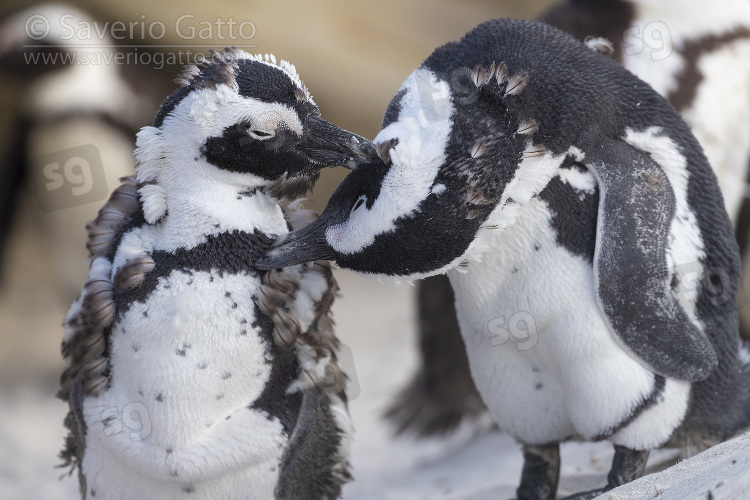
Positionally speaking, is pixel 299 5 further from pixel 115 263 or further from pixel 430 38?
pixel 115 263

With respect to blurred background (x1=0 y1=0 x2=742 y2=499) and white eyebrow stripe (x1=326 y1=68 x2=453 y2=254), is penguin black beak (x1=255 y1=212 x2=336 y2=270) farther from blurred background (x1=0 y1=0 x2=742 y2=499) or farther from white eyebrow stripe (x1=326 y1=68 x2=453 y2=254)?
blurred background (x1=0 y1=0 x2=742 y2=499)

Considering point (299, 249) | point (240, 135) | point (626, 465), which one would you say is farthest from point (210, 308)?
point (626, 465)

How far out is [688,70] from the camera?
2.34 meters

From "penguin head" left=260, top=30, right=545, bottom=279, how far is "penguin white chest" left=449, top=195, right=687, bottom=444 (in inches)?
4.3

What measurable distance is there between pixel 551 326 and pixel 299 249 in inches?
19.0

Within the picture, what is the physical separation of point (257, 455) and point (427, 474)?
4.09 feet

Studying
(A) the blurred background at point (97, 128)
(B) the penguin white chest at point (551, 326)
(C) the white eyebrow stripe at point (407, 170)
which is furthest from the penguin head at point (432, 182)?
(A) the blurred background at point (97, 128)

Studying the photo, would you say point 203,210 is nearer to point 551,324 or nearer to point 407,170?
point 407,170

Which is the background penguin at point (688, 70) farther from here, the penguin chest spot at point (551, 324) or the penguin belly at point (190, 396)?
the penguin belly at point (190, 396)

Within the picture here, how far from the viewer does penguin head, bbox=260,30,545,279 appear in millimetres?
1387

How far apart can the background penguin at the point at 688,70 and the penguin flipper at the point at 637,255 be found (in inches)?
32.8

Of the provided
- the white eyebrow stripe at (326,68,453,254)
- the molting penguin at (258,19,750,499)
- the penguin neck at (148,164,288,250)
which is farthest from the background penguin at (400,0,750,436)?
the penguin neck at (148,164,288,250)

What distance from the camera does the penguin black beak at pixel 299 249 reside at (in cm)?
145

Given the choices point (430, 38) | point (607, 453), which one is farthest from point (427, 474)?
point (430, 38)
